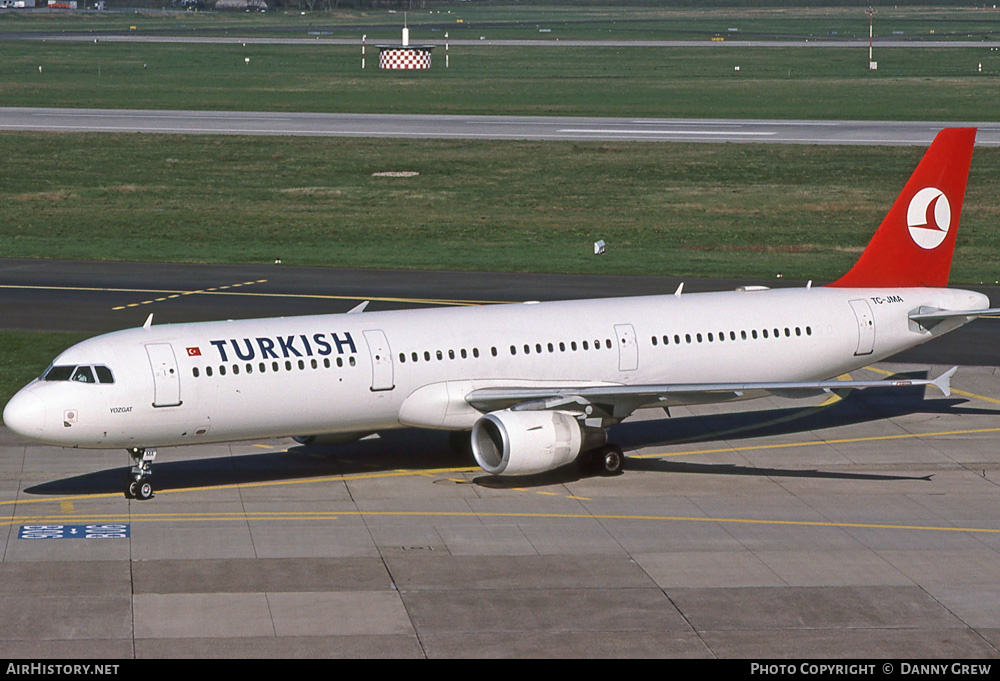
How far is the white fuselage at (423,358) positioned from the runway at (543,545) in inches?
80.9

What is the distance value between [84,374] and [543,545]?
11438 millimetres

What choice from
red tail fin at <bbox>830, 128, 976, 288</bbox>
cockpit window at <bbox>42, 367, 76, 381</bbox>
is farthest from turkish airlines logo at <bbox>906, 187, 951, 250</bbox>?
cockpit window at <bbox>42, 367, 76, 381</bbox>

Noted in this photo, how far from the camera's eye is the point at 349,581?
29703mm

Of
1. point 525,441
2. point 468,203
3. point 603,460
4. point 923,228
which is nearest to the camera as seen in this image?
point 525,441

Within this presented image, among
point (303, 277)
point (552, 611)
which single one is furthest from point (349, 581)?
point (303, 277)

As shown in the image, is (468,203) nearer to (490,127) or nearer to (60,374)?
(490,127)

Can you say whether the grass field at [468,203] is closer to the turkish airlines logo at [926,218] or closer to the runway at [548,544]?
the turkish airlines logo at [926,218]

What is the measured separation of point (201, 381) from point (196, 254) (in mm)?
38780

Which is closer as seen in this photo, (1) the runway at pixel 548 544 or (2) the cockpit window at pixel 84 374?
(1) the runway at pixel 548 544

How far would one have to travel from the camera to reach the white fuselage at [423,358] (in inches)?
1347

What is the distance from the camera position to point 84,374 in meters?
34.0

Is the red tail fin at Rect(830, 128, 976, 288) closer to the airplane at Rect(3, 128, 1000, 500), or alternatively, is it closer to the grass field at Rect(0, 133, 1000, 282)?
the airplane at Rect(3, 128, 1000, 500)

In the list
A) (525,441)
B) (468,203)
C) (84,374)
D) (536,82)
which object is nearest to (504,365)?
(525,441)

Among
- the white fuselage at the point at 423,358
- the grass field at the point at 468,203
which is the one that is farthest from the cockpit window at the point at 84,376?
the grass field at the point at 468,203
